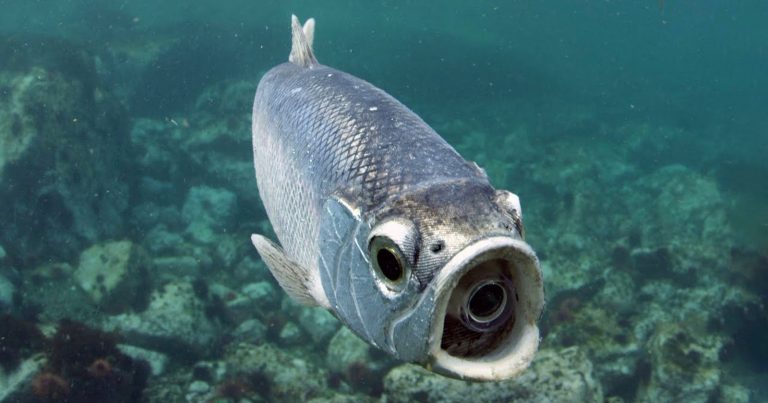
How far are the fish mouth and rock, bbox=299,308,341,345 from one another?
634 cm

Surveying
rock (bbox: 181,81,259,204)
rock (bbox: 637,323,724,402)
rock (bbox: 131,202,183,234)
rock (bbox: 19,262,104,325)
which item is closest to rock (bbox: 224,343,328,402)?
rock (bbox: 19,262,104,325)

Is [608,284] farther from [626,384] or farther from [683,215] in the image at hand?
[683,215]

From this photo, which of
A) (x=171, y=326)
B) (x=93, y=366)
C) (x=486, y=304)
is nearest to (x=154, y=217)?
(x=171, y=326)

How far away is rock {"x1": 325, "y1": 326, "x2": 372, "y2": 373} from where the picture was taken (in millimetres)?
6914

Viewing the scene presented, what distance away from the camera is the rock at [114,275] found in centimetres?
815

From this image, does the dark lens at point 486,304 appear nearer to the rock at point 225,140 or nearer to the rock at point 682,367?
the rock at point 682,367

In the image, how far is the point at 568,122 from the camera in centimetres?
2584

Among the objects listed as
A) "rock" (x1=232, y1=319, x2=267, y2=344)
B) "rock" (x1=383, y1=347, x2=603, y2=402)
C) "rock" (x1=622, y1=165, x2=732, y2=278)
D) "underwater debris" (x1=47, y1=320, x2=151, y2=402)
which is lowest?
"rock" (x1=622, y1=165, x2=732, y2=278)

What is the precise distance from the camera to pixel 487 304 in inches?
67.5

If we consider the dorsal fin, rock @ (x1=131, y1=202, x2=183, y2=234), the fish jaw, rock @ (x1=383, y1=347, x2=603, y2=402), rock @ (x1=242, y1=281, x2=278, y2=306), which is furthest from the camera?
rock @ (x1=131, y1=202, x2=183, y2=234)

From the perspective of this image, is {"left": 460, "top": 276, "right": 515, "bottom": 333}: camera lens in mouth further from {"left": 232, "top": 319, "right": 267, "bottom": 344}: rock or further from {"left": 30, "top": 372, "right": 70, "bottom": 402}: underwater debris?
{"left": 232, "top": 319, "right": 267, "bottom": 344}: rock

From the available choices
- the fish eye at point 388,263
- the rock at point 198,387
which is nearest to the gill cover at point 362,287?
the fish eye at point 388,263

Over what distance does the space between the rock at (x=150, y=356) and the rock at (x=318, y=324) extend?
2.11m

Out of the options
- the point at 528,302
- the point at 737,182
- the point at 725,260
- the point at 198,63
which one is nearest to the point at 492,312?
the point at 528,302
